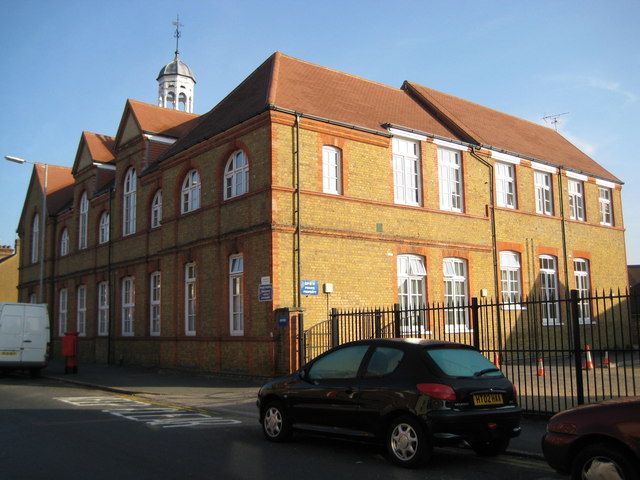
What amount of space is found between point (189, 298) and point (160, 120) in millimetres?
9294

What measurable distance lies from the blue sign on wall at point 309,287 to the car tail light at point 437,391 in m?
10.0

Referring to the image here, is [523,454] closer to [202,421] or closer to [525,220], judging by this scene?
[202,421]

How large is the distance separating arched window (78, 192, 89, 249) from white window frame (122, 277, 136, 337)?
18.1 feet

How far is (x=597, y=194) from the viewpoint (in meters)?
28.8

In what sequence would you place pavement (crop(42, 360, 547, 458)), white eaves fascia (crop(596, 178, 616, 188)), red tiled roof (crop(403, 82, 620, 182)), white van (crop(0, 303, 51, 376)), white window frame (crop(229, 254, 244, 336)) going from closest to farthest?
pavement (crop(42, 360, 547, 458)), white window frame (crop(229, 254, 244, 336)), white van (crop(0, 303, 51, 376)), red tiled roof (crop(403, 82, 620, 182)), white eaves fascia (crop(596, 178, 616, 188))

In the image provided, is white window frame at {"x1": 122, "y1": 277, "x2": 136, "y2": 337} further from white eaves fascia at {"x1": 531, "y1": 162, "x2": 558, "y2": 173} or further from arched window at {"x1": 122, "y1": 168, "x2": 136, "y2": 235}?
white eaves fascia at {"x1": 531, "y1": 162, "x2": 558, "y2": 173}

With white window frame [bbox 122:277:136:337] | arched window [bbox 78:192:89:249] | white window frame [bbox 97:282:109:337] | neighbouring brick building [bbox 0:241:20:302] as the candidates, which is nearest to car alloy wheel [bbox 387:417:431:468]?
white window frame [bbox 122:277:136:337]

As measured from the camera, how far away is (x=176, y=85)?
136 ft

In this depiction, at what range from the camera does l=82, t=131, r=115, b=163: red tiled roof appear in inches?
1211

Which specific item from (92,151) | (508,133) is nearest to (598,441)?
(508,133)

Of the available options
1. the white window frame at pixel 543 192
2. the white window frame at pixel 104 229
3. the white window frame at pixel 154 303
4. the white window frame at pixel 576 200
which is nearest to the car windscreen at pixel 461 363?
the white window frame at pixel 154 303

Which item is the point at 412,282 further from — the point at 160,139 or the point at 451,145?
the point at 160,139

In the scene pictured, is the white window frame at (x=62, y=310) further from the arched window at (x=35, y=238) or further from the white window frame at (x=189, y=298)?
the white window frame at (x=189, y=298)

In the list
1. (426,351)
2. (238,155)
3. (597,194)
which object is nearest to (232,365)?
(238,155)
